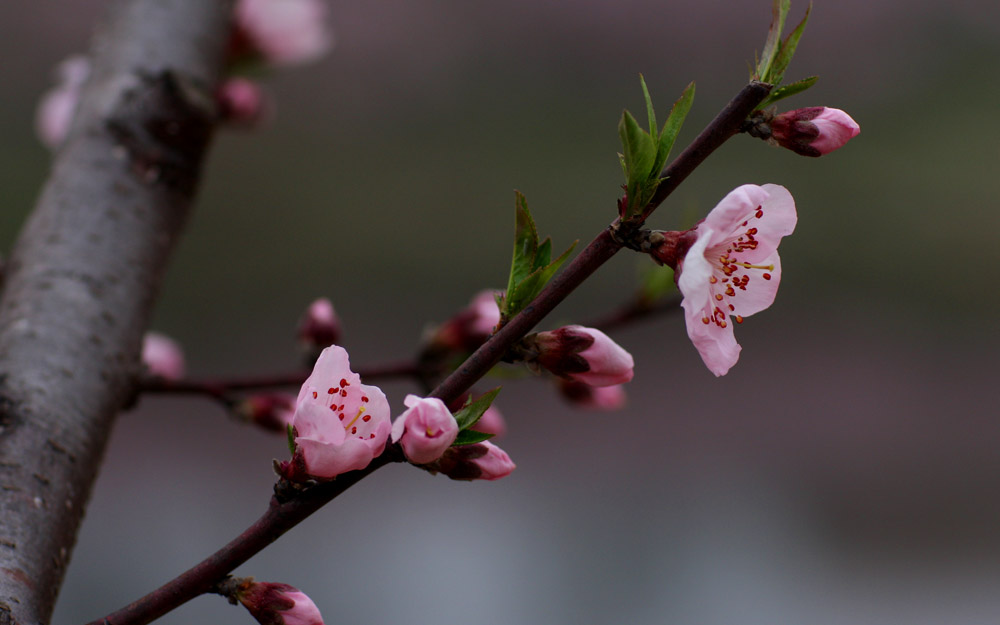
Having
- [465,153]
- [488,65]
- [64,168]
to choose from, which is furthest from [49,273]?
[488,65]

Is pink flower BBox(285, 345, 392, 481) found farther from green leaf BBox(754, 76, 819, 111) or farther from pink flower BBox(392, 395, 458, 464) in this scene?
green leaf BBox(754, 76, 819, 111)

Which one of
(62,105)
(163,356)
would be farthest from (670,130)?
(62,105)

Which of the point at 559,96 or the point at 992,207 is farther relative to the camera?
the point at 559,96

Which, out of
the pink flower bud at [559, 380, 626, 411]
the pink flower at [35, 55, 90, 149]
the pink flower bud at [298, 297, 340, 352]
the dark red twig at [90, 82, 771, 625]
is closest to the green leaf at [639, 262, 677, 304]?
the pink flower bud at [559, 380, 626, 411]

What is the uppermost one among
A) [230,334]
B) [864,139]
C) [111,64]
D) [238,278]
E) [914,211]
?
[864,139]

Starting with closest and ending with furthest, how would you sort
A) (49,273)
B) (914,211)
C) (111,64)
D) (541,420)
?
(49,273), (111,64), (541,420), (914,211)

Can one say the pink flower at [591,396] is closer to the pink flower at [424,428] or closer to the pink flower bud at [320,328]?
the pink flower bud at [320,328]

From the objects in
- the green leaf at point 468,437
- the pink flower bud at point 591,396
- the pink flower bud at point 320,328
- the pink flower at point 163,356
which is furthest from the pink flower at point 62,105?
the green leaf at point 468,437

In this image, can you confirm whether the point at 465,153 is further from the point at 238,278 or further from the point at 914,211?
the point at 914,211

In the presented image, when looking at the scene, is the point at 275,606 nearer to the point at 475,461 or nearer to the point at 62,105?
the point at 475,461
